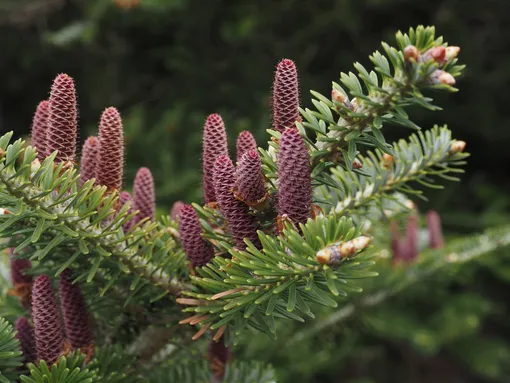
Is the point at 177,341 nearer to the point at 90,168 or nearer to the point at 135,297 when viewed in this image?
the point at 135,297

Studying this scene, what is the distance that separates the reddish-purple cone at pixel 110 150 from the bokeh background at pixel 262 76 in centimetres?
154

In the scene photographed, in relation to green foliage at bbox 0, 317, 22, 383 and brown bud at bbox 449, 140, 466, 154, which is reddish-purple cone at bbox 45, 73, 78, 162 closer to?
green foliage at bbox 0, 317, 22, 383

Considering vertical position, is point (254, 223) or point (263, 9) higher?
point (263, 9)

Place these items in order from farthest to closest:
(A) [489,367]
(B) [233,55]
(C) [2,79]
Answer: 1. (C) [2,79]
2. (B) [233,55]
3. (A) [489,367]

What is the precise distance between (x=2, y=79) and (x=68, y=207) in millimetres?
3423

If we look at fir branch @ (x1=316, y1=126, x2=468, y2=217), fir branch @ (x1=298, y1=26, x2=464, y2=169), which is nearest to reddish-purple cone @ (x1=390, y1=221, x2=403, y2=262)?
fir branch @ (x1=316, y1=126, x2=468, y2=217)

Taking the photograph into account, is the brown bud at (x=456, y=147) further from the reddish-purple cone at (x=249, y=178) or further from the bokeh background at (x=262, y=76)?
the bokeh background at (x=262, y=76)

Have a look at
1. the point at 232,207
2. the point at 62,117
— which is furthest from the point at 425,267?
the point at 62,117

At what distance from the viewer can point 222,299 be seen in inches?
22.3

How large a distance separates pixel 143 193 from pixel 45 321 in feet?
0.55

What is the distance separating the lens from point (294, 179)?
526mm

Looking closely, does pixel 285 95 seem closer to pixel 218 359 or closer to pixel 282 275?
pixel 282 275

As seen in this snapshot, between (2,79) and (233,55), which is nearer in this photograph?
(233,55)

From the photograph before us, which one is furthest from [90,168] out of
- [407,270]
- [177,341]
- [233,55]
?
[233,55]
